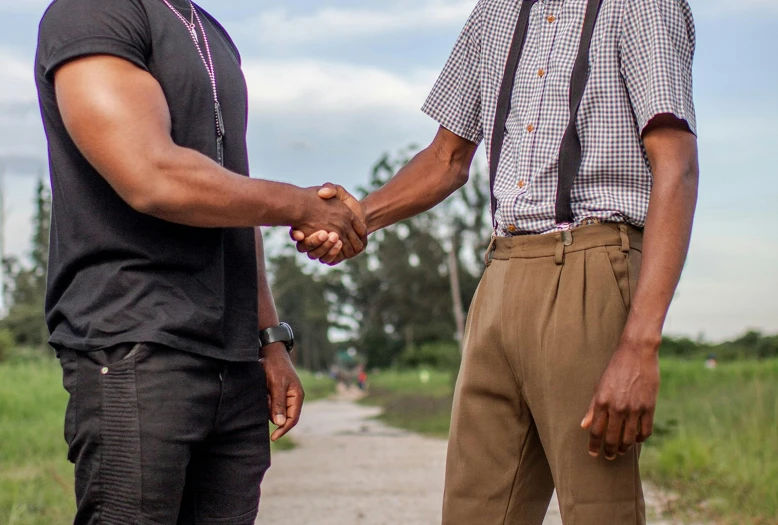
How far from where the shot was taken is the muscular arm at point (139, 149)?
2.07m

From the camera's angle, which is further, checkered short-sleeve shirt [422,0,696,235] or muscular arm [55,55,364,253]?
checkered short-sleeve shirt [422,0,696,235]

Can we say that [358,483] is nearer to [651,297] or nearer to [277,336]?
[277,336]

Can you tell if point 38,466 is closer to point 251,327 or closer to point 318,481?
point 318,481

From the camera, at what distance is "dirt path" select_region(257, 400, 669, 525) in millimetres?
6074

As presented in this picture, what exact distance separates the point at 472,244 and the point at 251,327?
48.5 metres

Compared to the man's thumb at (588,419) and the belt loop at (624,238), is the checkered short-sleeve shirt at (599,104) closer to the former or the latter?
the belt loop at (624,238)

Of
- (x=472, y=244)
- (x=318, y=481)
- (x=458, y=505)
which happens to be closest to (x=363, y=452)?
(x=318, y=481)

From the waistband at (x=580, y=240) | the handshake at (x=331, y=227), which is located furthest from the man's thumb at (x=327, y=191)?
the waistband at (x=580, y=240)

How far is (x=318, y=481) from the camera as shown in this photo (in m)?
7.84

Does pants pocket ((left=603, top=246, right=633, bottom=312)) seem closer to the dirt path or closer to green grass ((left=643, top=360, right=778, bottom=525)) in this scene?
green grass ((left=643, top=360, right=778, bottom=525))

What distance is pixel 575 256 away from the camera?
93.1 inches

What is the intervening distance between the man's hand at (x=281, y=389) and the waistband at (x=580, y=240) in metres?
0.75

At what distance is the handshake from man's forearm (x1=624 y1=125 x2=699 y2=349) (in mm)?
876

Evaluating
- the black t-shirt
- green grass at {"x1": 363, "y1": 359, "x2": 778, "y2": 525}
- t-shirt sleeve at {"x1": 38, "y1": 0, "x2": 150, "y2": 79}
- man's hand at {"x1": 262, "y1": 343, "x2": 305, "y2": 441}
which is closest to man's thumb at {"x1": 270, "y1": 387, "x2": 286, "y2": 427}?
man's hand at {"x1": 262, "y1": 343, "x2": 305, "y2": 441}
